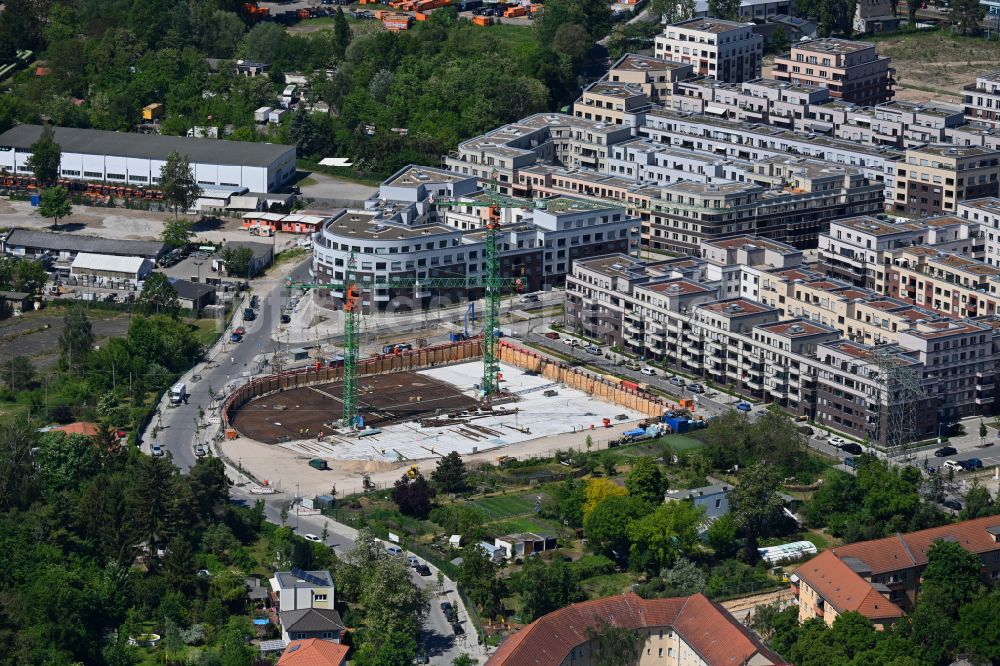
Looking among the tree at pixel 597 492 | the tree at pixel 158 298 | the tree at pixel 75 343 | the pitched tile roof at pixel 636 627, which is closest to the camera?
the pitched tile roof at pixel 636 627

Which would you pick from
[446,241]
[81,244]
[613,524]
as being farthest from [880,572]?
[81,244]

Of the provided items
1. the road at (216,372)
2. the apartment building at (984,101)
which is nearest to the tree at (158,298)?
the road at (216,372)

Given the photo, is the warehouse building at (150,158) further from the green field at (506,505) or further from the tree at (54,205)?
the green field at (506,505)

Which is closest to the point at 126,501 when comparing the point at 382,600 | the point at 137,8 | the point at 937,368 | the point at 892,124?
the point at 382,600

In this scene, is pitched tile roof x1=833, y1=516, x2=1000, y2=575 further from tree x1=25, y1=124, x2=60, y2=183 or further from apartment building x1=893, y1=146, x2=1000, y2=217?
tree x1=25, y1=124, x2=60, y2=183

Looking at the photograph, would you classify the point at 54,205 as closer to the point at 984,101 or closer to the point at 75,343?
the point at 75,343

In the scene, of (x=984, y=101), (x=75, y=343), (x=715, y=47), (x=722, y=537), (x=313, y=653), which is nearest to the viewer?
(x=313, y=653)
